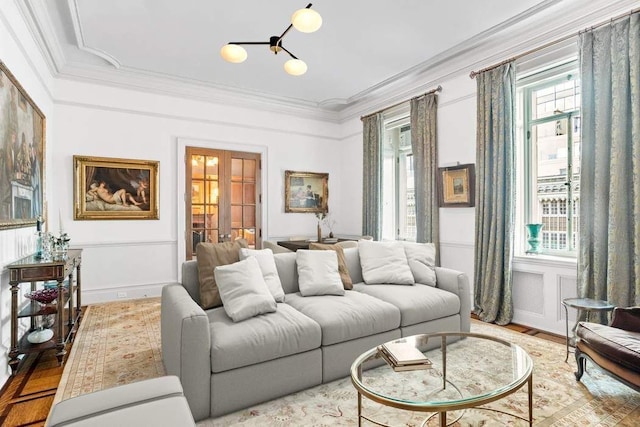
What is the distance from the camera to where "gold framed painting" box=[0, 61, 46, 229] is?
262 centimetres

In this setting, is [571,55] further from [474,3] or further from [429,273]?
[429,273]

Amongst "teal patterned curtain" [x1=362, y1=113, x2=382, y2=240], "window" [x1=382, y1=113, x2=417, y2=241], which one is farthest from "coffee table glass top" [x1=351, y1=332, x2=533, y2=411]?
"teal patterned curtain" [x1=362, y1=113, x2=382, y2=240]

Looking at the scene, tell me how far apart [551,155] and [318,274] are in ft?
9.22

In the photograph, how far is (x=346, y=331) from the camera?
2484 millimetres

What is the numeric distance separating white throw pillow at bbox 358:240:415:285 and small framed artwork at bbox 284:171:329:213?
269cm

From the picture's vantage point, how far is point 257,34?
3.79 meters

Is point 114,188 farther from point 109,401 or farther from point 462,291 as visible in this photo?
point 462,291

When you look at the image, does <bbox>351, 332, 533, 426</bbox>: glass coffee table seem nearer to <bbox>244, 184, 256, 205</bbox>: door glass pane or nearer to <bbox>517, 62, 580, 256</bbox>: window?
<bbox>517, 62, 580, 256</bbox>: window

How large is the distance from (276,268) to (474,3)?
3005mm

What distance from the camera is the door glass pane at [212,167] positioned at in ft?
17.7

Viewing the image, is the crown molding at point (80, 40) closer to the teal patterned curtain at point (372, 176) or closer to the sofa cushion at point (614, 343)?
the teal patterned curtain at point (372, 176)

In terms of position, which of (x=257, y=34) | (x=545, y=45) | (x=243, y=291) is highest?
(x=257, y=34)

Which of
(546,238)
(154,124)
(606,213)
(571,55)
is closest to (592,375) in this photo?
(606,213)

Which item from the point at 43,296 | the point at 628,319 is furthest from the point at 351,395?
the point at 43,296
